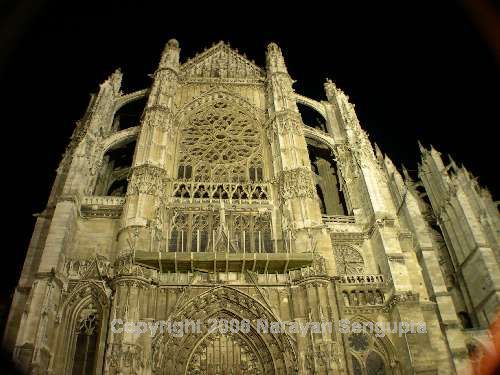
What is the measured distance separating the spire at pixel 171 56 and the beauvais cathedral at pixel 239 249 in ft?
0.70

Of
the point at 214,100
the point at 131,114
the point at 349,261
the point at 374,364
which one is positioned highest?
the point at 131,114

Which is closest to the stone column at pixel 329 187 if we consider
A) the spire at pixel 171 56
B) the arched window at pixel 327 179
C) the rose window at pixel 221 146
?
the arched window at pixel 327 179

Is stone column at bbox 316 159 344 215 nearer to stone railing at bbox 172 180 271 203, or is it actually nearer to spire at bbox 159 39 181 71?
stone railing at bbox 172 180 271 203

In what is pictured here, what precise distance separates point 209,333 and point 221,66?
52.4 ft

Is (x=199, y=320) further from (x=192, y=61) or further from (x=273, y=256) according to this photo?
(x=192, y=61)

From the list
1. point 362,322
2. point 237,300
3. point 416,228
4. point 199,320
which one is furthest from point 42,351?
point 416,228

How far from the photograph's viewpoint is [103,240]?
1591 cm

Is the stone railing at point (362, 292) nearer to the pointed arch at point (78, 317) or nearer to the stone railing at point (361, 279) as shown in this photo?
the stone railing at point (361, 279)

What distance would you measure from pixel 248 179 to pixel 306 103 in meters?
6.81

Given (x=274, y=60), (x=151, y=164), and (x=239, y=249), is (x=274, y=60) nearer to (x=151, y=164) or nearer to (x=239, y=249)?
(x=151, y=164)

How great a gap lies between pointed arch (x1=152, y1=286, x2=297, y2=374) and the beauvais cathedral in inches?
1.6

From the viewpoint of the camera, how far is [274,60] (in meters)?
24.1

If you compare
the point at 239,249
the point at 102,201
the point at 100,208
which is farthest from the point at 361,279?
the point at 102,201

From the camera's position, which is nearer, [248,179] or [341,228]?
[341,228]
